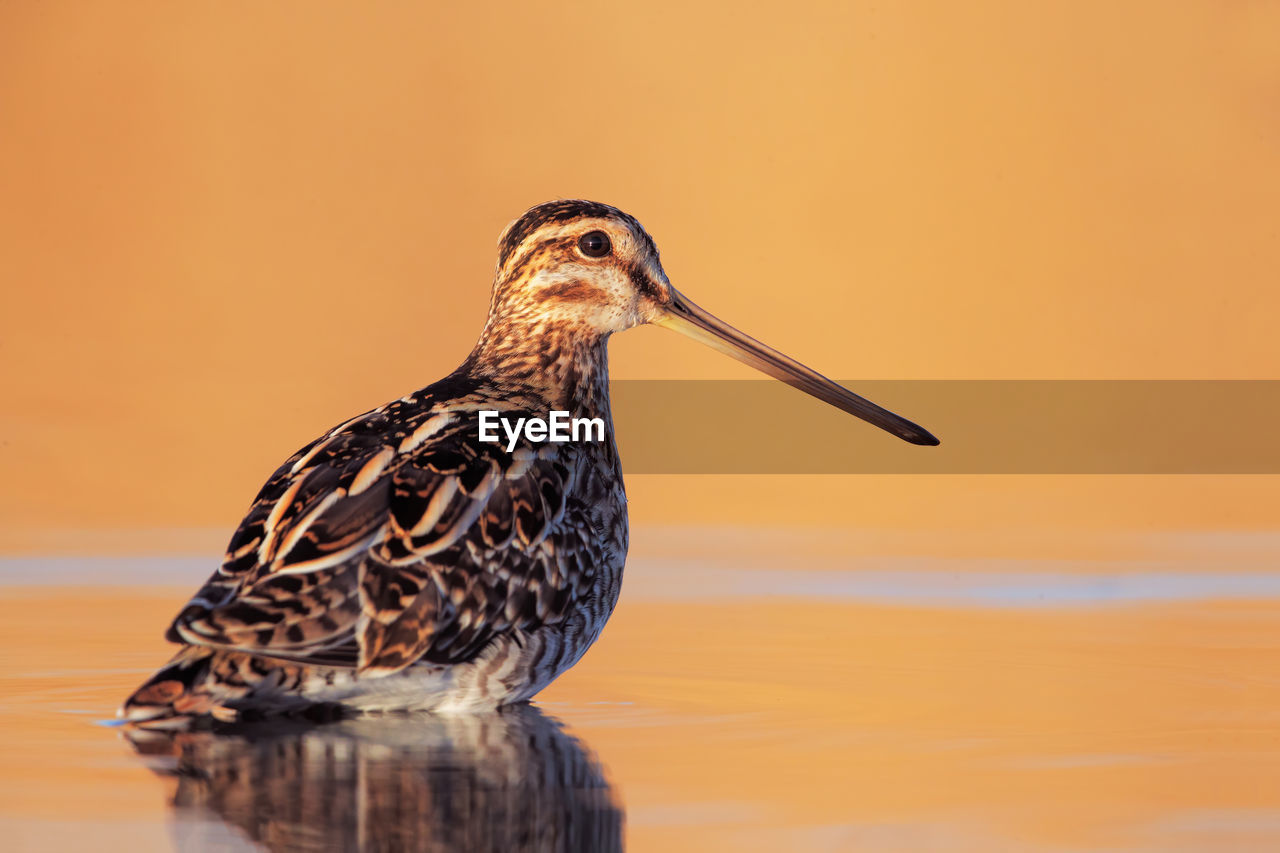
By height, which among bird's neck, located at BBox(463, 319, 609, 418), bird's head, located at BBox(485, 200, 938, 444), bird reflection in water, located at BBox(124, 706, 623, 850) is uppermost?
bird's head, located at BBox(485, 200, 938, 444)

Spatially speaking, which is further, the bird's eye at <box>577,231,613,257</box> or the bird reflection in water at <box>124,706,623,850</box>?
the bird's eye at <box>577,231,613,257</box>

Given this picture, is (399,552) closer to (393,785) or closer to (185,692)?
(185,692)

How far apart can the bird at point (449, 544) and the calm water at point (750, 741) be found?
17 centimetres

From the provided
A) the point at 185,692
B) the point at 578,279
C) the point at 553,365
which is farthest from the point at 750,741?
the point at 578,279

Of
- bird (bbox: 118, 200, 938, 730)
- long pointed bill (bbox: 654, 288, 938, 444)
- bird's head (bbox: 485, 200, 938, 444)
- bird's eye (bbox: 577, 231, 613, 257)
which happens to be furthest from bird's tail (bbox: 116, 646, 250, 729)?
long pointed bill (bbox: 654, 288, 938, 444)

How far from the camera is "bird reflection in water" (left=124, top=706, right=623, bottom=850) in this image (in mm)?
5070

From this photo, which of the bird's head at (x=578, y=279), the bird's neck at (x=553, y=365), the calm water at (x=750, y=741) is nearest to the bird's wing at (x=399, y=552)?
the calm water at (x=750, y=741)

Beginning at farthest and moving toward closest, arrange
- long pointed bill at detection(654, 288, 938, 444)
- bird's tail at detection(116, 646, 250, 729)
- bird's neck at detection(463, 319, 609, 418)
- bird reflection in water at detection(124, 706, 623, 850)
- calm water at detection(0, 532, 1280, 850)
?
long pointed bill at detection(654, 288, 938, 444) → bird's neck at detection(463, 319, 609, 418) → bird's tail at detection(116, 646, 250, 729) → calm water at detection(0, 532, 1280, 850) → bird reflection in water at detection(124, 706, 623, 850)

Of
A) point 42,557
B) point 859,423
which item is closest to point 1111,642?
point 42,557

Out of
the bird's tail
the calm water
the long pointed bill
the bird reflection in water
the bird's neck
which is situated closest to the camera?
the bird reflection in water

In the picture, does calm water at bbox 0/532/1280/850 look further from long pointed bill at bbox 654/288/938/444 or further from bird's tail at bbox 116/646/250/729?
long pointed bill at bbox 654/288/938/444

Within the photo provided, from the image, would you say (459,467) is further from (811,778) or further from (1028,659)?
(1028,659)

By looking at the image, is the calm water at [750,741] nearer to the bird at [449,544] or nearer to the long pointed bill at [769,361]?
the bird at [449,544]

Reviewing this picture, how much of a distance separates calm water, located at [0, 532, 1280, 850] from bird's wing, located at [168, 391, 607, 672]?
0.35 metres
